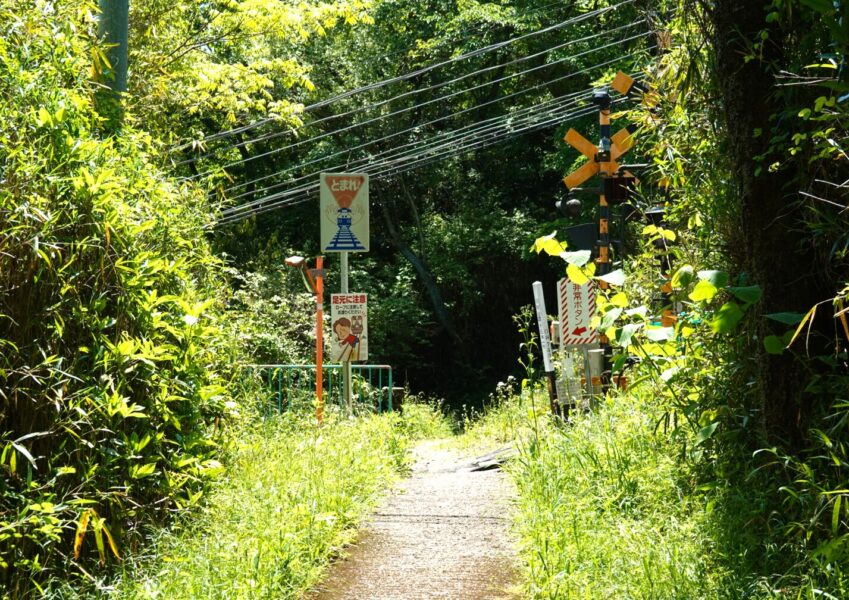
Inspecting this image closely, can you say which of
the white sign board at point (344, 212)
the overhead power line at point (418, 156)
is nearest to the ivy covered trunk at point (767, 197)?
the white sign board at point (344, 212)

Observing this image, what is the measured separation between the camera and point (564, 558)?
5.38m

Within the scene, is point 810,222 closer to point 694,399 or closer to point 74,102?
point 694,399

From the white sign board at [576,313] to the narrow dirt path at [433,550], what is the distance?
2764 millimetres

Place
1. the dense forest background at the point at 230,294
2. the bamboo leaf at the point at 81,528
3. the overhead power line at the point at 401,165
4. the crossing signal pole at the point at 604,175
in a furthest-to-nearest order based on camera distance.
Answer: the overhead power line at the point at 401,165 → the crossing signal pole at the point at 604,175 → the bamboo leaf at the point at 81,528 → the dense forest background at the point at 230,294

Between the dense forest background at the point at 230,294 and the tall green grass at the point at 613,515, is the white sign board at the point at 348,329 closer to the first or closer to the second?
the dense forest background at the point at 230,294

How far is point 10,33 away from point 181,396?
2414 mm

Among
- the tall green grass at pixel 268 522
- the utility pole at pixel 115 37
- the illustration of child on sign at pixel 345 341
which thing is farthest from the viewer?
the illustration of child on sign at pixel 345 341

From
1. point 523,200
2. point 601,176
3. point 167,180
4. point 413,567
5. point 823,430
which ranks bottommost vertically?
point 413,567

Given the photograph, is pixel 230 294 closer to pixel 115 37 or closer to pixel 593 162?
pixel 115 37

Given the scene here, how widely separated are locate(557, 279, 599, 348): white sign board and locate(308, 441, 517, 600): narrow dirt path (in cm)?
276

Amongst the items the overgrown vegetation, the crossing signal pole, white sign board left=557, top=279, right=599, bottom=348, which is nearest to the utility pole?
the overgrown vegetation

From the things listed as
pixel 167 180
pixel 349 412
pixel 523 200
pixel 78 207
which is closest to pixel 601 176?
pixel 349 412

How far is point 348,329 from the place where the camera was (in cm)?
1098

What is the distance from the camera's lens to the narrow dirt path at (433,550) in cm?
552
